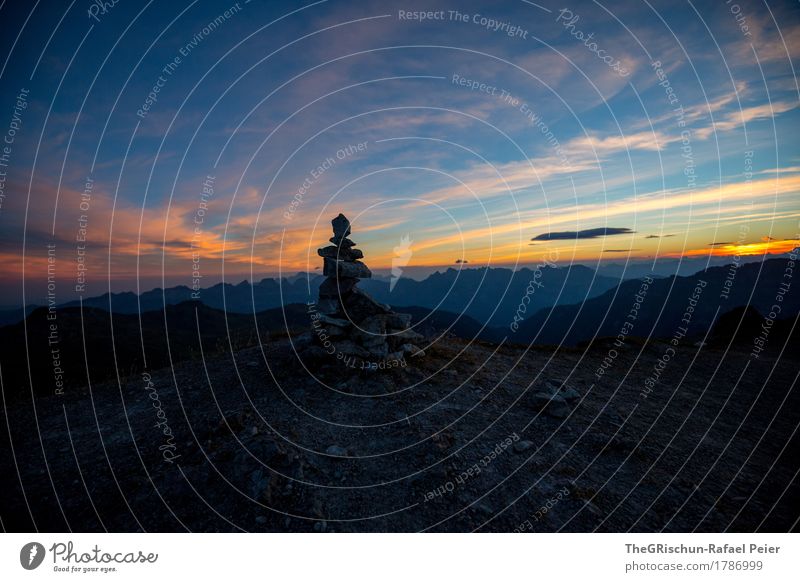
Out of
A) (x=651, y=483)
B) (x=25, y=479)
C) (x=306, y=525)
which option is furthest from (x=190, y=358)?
(x=651, y=483)

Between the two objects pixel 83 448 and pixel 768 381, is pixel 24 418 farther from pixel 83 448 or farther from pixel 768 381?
pixel 768 381

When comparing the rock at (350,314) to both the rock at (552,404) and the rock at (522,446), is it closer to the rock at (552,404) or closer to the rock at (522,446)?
the rock at (552,404)

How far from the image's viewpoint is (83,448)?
11.5 metres

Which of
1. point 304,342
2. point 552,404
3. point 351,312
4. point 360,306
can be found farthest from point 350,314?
point 552,404

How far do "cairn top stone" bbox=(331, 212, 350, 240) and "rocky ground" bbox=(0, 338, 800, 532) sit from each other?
6.69m

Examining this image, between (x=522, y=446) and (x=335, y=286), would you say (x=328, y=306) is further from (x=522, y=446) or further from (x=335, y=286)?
(x=522, y=446)

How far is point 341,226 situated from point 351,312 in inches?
180

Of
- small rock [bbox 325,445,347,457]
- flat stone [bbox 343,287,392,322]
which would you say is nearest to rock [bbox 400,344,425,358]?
flat stone [bbox 343,287,392,322]

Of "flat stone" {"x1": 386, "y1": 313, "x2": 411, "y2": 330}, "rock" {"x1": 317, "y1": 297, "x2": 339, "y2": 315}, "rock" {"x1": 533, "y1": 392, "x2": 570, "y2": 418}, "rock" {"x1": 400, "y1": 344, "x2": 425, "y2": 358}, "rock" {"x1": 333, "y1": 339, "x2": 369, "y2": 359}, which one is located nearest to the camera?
"rock" {"x1": 533, "y1": 392, "x2": 570, "y2": 418}

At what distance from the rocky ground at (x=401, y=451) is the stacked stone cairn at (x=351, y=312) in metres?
1.34

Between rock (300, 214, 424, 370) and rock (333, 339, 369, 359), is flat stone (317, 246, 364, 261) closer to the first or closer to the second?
rock (300, 214, 424, 370)

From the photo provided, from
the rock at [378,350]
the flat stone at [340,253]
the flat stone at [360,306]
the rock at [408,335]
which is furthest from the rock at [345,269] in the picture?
the rock at [378,350]
